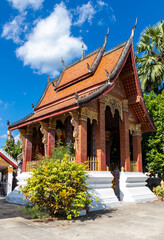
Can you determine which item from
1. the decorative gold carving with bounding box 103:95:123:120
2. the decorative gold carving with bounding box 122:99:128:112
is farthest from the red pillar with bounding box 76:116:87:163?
the decorative gold carving with bounding box 122:99:128:112

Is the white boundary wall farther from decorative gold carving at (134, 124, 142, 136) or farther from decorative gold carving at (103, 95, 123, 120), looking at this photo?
decorative gold carving at (103, 95, 123, 120)

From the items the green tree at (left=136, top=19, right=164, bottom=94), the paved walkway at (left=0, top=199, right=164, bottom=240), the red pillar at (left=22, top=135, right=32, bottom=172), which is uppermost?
the green tree at (left=136, top=19, right=164, bottom=94)

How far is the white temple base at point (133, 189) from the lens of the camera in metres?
10.6

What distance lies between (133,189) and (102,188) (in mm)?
2642

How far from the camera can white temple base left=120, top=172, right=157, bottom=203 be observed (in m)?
10.6

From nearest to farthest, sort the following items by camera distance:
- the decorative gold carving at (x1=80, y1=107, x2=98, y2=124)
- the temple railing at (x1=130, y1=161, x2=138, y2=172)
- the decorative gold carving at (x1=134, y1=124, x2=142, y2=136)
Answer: the decorative gold carving at (x1=80, y1=107, x2=98, y2=124), the temple railing at (x1=130, y1=161, x2=138, y2=172), the decorative gold carving at (x1=134, y1=124, x2=142, y2=136)

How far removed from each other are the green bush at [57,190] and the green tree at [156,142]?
8071 millimetres

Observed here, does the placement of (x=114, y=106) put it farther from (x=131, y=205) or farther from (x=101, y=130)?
(x=131, y=205)

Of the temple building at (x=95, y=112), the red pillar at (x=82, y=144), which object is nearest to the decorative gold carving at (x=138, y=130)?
the temple building at (x=95, y=112)

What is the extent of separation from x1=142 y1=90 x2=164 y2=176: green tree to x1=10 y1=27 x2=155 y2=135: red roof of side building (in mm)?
910

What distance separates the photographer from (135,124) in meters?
13.3

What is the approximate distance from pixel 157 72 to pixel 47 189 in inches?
609

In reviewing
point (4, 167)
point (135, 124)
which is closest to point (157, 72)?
point (135, 124)

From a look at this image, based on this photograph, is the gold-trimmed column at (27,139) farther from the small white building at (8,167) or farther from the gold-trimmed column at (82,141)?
the gold-trimmed column at (82,141)
